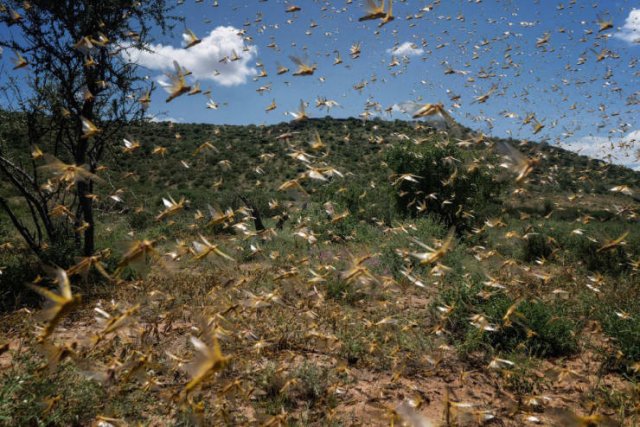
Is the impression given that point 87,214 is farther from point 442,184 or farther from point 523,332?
point 442,184

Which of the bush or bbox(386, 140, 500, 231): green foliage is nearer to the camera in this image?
the bush

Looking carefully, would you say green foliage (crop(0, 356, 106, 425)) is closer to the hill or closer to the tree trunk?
the hill

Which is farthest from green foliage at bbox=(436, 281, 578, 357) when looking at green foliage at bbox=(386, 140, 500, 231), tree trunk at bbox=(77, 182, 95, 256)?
green foliage at bbox=(386, 140, 500, 231)

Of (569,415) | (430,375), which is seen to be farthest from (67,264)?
(569,415)

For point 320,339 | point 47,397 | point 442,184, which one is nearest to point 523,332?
point 320,339

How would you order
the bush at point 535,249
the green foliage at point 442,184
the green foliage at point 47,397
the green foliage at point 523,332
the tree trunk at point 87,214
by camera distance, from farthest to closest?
the green foliage at point 442,184, the bush at point 535,249, the tree trunk at point 87,214, the green foliage at point 523,332, the green foliage at point 47,397

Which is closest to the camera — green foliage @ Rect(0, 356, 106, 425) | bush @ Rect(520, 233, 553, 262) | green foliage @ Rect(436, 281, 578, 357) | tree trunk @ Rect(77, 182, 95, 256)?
green foliage @ Rect(0, 356, 106, 425)

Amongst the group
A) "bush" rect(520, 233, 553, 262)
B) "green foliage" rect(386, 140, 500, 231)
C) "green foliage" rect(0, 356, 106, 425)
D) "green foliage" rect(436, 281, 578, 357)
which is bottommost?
"bush" rect(520, 233, 553, 262)

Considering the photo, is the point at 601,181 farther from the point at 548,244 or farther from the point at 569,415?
the point at 569,415

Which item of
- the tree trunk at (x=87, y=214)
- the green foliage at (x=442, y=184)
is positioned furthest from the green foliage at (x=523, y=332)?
the green foliage at (x=442, y=184)

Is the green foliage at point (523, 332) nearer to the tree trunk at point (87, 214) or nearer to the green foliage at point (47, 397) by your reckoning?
the green foliage at point (47, 397)

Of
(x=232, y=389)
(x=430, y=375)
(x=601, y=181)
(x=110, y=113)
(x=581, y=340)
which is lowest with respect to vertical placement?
(x=601, y=181)

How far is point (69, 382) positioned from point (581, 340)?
20.6ft

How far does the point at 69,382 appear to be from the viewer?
11.4ft
